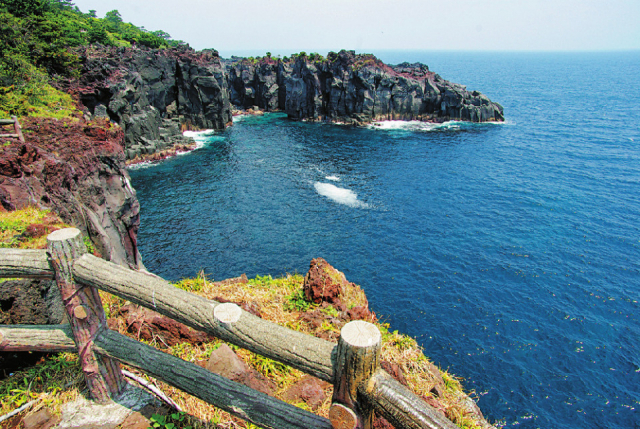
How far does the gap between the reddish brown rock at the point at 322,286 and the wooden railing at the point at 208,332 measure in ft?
19.3

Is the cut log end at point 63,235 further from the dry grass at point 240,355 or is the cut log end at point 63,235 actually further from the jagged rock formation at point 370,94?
the jagged rock formation at point 370,94

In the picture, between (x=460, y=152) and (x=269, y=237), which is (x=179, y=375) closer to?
(x=269, y=237)

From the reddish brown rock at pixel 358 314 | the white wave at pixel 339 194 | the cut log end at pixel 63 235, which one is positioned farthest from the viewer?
the white wave at pixel 339 194

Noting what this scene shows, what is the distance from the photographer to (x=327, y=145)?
6869 centimetres

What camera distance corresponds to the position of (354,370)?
3.51m

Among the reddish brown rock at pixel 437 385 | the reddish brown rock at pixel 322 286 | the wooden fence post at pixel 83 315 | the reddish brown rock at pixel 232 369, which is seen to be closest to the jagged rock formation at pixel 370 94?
the reddish brown rock at pixel 322 286

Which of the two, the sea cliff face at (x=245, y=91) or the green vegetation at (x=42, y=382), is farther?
the sea cliff face at (x=245, y=91)

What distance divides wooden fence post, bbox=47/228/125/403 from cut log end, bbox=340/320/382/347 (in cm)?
379

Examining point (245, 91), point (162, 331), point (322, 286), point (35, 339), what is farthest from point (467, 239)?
point (245, 91)

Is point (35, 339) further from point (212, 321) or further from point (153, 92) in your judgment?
point (153, 92)

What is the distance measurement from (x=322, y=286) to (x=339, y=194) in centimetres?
3583

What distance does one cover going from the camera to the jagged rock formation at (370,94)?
83500 millimetres

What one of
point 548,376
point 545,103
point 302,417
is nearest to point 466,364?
point 548,376

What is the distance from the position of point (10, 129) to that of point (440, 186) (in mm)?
43958
